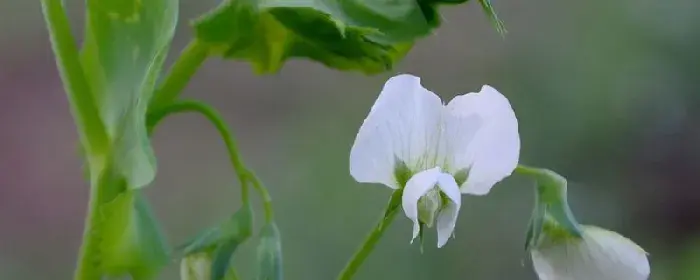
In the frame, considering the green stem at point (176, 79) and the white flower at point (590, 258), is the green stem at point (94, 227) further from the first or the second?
the white flower at point (590, 258)

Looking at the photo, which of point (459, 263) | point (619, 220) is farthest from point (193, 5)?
point (619, 220)

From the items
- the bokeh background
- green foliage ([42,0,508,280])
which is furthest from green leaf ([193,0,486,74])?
the bokeh background

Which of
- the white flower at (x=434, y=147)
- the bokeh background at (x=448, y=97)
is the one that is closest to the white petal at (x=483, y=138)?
the white flower at (x=434, y=147)

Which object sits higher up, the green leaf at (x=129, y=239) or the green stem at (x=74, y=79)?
the green stem at (x=74, y=79)

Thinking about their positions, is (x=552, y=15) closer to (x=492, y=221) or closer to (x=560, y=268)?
(x=492, y=221)

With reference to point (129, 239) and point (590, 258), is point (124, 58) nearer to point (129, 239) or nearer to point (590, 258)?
point (129, 239)

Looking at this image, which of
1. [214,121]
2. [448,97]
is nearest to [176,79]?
[214,121]
